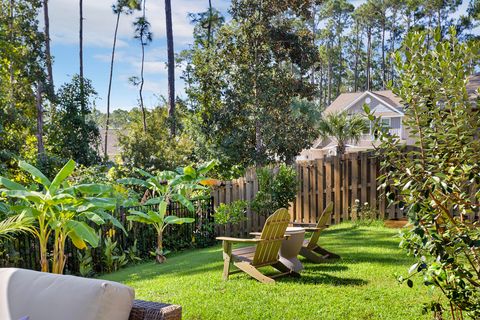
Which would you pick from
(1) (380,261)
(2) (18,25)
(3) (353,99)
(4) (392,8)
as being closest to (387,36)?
(4) (392,8)

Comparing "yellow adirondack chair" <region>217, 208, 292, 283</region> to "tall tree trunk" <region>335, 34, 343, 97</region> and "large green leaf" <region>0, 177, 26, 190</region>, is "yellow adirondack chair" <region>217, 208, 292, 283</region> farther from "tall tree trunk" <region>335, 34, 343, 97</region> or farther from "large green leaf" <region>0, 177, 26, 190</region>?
"tall tree trunk" <region>335, 34, 343, 97</region>

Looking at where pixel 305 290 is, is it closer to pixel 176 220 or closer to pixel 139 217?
pixel 176 220

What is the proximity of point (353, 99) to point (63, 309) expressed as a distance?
121 feet

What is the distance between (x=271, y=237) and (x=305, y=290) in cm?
88

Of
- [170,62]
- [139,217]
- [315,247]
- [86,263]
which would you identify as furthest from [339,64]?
[86,263]

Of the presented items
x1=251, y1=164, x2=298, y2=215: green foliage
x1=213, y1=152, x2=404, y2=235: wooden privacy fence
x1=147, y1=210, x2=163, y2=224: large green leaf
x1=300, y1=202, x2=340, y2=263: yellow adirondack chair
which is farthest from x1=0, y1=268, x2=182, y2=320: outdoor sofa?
x1=213, y1=152, x2=404, y2=235: wooden privacy fence

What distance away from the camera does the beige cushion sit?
8.33ft

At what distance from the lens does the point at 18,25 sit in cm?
1755

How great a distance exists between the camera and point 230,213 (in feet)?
36.8

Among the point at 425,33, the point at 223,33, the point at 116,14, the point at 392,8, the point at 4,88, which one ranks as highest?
the point at 392,8

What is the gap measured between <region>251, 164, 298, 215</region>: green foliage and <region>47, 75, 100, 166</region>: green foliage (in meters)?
10.2

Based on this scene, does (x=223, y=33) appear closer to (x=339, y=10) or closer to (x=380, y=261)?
(x=380, y=261)

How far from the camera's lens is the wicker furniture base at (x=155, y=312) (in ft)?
8.77

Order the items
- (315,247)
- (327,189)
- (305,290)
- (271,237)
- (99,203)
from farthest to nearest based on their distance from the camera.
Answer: (327,189), (315,247), (99,203), (271,237), (305,290)
